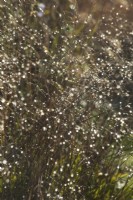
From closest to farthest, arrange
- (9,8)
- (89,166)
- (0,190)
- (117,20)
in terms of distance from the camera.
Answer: (0,190)
(89,166)
(9,8)
(117,20)

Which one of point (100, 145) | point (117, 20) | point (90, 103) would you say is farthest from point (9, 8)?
point (117, 20)

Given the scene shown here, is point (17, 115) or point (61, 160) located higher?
point (17, 115)

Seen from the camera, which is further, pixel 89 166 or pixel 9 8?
pixel 9 8

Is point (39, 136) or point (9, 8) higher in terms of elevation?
point (9, 8)

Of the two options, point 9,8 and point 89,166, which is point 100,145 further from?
point 9,8

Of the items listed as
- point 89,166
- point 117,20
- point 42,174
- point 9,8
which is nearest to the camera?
point 42,174

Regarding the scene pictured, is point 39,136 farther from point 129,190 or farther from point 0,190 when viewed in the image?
point 129,190

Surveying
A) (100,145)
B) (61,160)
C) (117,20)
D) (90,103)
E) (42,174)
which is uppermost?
(117,20)

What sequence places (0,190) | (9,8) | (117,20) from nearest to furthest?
(0,190), (9,8), (117,20)

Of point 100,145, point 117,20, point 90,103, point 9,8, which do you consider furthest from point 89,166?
point 117,20
